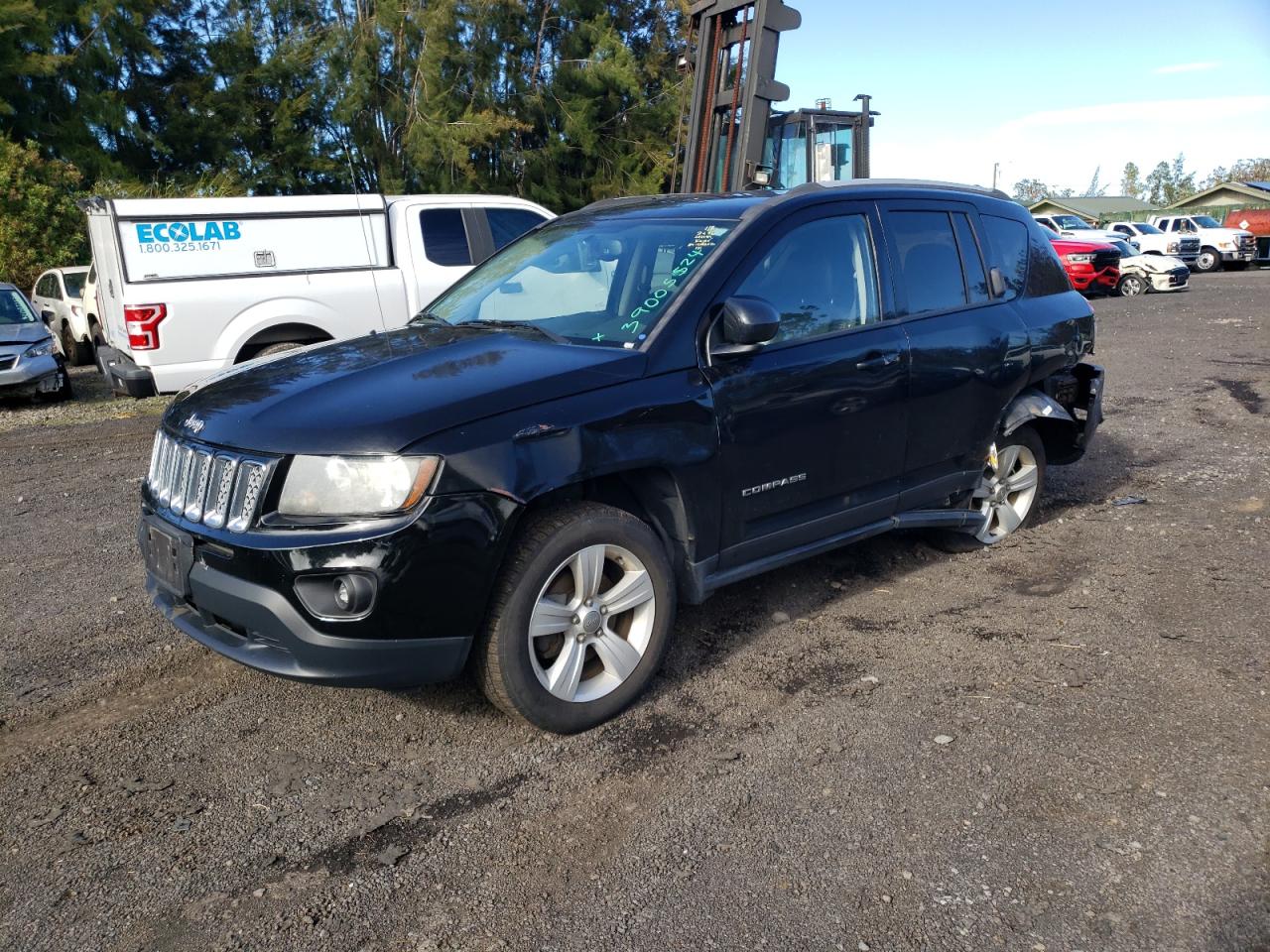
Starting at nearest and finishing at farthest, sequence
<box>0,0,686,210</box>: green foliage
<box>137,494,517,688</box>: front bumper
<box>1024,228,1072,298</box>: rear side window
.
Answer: <box>137,494,517,688</box>: front bumper, <box>1024,228,1072,298</box>: rear side window, <box>0,0,686,210</box>: green foliage

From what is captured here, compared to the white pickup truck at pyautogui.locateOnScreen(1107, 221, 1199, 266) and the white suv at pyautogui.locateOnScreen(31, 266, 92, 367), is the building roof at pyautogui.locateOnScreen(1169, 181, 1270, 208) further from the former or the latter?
the white suv at pyautogui.locateOnScreen(31, 266, 92, 367)

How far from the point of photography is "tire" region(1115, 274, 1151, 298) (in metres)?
25.5

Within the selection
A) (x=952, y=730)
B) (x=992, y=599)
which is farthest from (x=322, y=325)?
(x=952, y=730)

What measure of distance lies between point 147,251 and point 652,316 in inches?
291

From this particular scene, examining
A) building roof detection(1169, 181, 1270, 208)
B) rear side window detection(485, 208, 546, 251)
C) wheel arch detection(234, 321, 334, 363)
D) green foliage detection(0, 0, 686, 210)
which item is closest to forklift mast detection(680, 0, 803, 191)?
rear side window detection(485, 208, 546, 251)

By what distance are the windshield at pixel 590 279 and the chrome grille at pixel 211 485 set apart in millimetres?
1324

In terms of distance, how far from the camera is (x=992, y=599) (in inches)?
192

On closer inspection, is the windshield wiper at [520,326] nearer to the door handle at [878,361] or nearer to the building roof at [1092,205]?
the door handle at [878,361]

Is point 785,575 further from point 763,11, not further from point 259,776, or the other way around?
point 763,11

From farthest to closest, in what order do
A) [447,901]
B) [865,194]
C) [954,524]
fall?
[954,524] → [865,194] → [447,901]

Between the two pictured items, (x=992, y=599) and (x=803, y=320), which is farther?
(x=992, y=599)

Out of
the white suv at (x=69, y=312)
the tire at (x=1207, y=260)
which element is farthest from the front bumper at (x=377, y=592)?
the tire at (x=1207, y=260)

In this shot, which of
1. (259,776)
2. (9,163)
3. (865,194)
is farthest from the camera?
(9,163)

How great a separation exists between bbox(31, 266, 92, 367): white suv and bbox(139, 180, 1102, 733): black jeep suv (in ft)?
43.9
